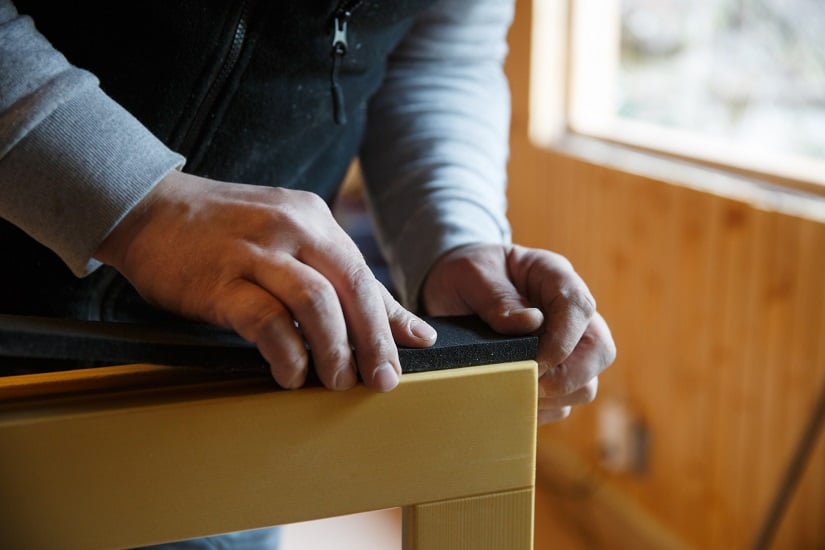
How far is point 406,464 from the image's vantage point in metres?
0.55

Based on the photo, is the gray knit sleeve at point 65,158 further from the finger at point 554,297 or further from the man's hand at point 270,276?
the finger at point 554,297

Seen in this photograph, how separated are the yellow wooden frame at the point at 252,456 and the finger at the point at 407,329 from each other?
2cm

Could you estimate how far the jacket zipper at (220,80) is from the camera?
2.34 ft

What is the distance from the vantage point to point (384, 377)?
1.71 ft

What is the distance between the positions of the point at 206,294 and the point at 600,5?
2074 millimetres

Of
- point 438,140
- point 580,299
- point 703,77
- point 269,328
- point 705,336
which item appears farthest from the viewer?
point 703,77

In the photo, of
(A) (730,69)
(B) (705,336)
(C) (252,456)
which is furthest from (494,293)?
(A) (730,69)

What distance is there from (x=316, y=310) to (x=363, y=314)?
1.3 inches

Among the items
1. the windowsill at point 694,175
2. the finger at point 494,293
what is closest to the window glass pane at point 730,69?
the windowsill at point 694,175

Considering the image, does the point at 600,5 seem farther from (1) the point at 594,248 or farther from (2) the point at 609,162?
(1) the point at 594,248

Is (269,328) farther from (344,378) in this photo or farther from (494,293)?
(494,293)

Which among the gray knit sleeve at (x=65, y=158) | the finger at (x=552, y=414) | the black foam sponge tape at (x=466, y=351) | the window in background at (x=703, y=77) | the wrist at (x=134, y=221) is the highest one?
the gray knit sleeve at (x=65, y=158)

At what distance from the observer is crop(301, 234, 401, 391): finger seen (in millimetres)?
523

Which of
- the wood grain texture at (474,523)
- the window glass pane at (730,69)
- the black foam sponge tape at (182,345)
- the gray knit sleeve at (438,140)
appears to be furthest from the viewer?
the window glass pane at (730,69)
